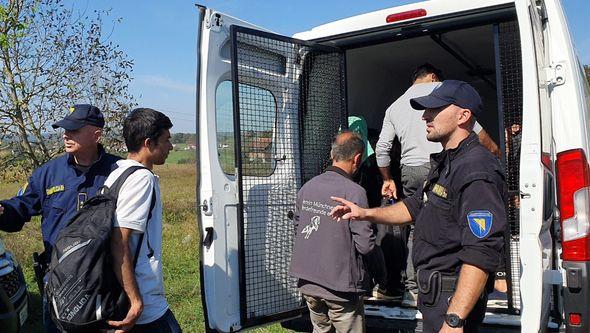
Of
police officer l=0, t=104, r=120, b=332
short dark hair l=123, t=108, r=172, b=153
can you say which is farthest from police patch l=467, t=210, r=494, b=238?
police officer l=0, t=104, r=120, b=332

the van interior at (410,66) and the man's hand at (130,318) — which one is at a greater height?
the van interior at (410,66)

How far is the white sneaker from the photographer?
3.97 meters

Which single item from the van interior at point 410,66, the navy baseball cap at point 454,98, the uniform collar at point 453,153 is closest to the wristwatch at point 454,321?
the uniform collar at point 453,153

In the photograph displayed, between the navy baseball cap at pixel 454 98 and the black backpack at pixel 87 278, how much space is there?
1.53 m

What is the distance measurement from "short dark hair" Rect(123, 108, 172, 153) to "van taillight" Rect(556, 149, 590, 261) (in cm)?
207

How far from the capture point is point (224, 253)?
329 cm

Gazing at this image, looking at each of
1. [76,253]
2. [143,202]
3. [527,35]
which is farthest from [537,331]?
[76,253]

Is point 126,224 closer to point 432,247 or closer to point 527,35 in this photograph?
point 432,247

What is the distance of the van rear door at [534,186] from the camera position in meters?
2.65

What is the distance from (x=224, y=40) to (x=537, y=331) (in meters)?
2.30

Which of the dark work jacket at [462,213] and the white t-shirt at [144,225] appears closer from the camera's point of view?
the dark work jacket at [462,213]

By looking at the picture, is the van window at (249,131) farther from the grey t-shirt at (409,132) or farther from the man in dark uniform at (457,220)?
the man in dark uniform at (457,220)

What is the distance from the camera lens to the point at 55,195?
335cm

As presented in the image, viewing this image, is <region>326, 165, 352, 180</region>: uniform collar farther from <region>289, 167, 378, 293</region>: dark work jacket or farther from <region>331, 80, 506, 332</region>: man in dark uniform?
<region>331, 80, 506, 332</region>: man in dark uniform
